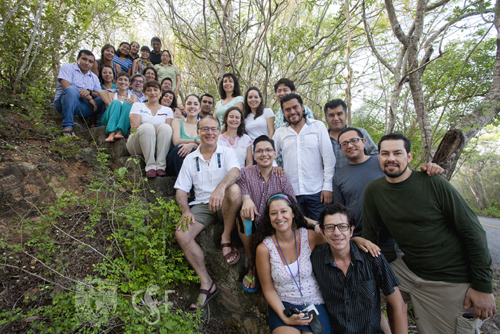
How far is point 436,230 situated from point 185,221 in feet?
7.82

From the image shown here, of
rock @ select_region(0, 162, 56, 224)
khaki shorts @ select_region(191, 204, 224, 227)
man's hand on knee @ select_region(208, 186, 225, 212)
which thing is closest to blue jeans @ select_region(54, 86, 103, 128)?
rock @ select_region(0, 162, 56, 224)

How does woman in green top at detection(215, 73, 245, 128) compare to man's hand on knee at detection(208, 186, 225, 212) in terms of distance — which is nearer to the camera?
man's hand on knee at detection(208, 186, 225, 212)

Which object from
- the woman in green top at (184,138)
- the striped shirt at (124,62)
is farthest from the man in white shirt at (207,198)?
the striped shirt at (124,62)

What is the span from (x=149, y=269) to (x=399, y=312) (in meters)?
2.23

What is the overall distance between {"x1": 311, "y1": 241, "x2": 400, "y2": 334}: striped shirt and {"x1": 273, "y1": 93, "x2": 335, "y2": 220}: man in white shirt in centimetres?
94

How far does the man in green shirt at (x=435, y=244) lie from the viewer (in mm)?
1922

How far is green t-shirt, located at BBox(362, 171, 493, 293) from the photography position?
1920 millimetres

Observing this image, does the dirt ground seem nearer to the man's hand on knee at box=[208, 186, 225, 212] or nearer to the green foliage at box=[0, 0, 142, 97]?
the green foliage at box=[0, 0, 142, 97]

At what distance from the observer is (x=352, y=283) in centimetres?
201

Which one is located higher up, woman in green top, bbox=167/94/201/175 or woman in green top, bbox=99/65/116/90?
woman in green top, bbox=99/65/116/90

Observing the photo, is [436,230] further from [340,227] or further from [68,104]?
[68,104]

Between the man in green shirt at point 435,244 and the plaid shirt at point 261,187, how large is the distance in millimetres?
957

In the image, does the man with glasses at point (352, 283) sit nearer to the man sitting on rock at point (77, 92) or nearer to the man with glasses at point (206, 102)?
the man with glasses at point (206, 102)

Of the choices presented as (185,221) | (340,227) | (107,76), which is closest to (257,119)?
(185,221)
